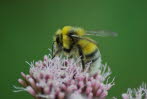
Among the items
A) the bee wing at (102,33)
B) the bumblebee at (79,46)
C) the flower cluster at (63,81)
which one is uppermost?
the bee wing at (102,33)

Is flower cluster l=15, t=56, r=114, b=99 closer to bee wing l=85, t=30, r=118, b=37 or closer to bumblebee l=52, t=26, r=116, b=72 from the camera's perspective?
bumblebee l=52, t=26, r=116, b=72

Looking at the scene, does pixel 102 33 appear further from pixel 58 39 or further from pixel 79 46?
pixel 58 39

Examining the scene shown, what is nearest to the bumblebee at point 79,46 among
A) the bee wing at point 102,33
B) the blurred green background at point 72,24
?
the bee wing at point 102,33

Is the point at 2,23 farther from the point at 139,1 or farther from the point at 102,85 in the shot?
the point at 102,85

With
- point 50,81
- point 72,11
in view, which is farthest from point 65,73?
point 72,11

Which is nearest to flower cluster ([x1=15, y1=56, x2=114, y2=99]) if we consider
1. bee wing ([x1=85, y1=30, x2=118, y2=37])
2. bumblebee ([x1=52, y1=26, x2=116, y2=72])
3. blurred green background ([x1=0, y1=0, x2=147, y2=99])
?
bumblebee ([x1=52, y1=26, x2=116, y2=72])

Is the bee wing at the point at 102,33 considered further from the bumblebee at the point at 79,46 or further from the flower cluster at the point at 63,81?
the flower cluster at the point at 63,81
